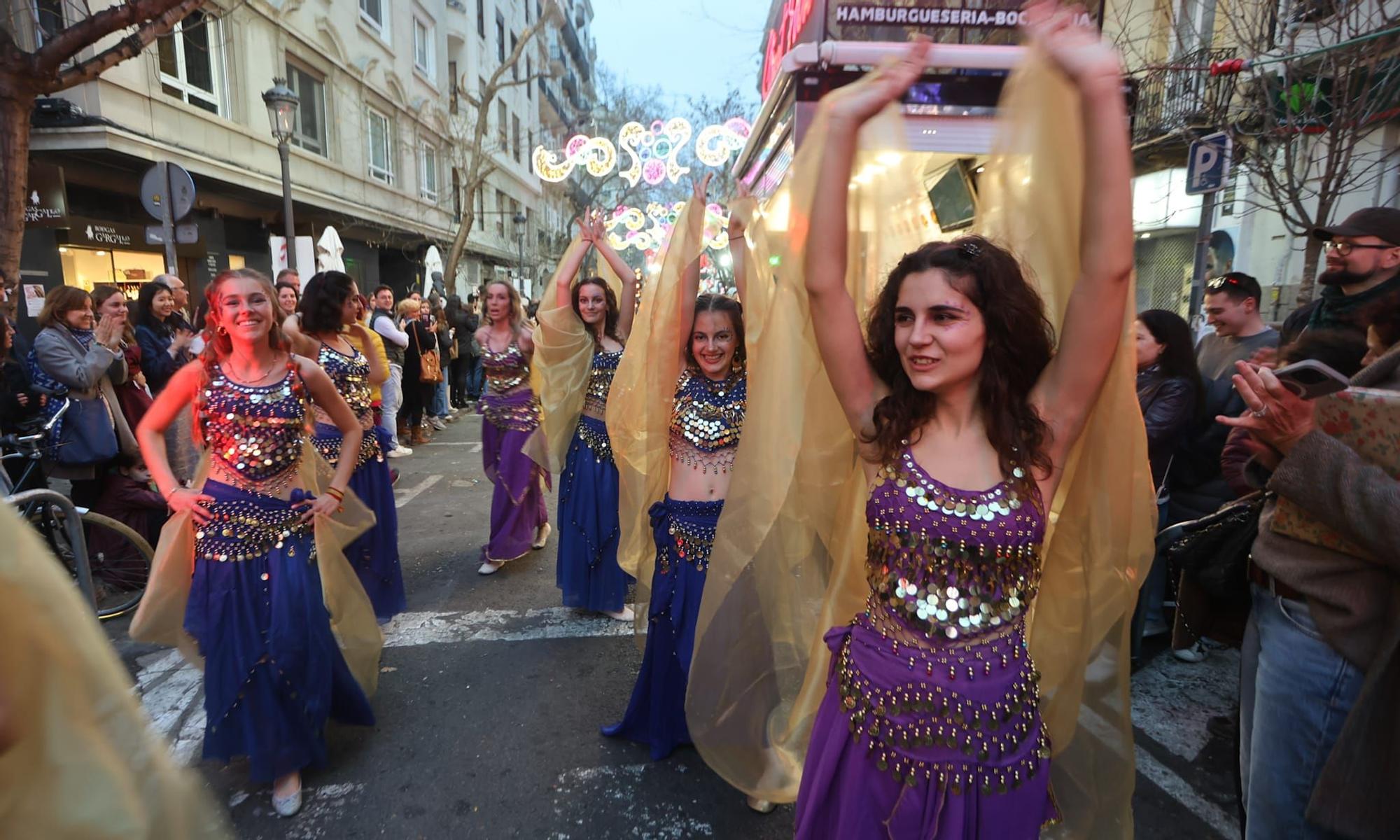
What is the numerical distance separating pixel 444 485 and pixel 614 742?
5.09 m

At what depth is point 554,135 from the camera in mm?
38250

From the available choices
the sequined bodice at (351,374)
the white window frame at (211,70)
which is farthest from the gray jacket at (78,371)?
the white window frame at (211,70)

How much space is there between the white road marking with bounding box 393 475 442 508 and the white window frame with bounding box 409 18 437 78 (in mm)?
18090

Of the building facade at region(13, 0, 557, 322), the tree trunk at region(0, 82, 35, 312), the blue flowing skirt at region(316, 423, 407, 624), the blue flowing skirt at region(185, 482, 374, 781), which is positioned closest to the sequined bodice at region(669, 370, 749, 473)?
the blue flowing skirt at region(185, 482, 374, 781)

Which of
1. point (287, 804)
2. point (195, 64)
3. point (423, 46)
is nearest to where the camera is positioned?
point (287, 804)

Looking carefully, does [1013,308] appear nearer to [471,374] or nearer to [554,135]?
[471,374]

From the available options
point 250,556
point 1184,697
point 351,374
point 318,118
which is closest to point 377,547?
point 351,374

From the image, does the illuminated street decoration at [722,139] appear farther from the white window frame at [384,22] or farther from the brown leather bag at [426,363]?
the white window frame at [384,22]

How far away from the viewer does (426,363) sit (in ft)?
32.6

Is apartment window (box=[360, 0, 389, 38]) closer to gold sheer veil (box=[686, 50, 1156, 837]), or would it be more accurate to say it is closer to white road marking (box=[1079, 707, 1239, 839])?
gold sheer veil (box=[686, 50, 1156, 837])

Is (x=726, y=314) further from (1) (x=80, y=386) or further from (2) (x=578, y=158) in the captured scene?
(2) (x=578, y=158)

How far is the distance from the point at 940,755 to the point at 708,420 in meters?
1.54

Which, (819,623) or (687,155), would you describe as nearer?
(819,623)

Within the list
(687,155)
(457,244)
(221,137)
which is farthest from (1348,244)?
(457,244)
